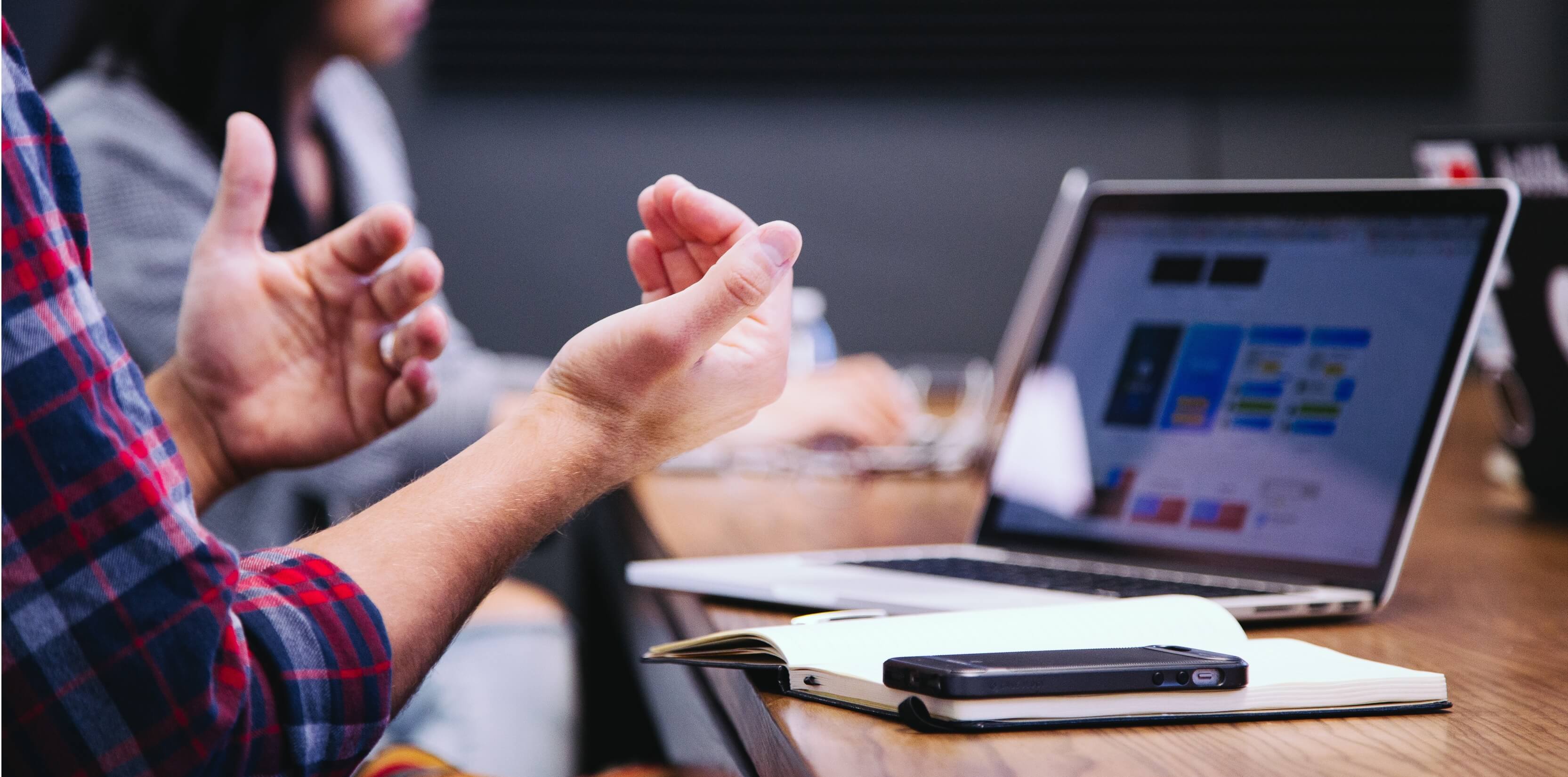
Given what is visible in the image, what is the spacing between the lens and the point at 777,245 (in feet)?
2.26

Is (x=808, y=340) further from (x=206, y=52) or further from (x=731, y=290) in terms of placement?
(x=731, y=290)

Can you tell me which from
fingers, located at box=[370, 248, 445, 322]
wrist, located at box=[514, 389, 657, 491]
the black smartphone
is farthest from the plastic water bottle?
the black smartphone

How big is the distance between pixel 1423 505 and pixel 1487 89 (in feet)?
8.06

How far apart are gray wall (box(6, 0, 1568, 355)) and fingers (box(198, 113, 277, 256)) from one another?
2.10 m

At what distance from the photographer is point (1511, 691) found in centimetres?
63

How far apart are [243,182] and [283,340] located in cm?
12

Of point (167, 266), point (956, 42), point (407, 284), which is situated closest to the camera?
point (407, 284)

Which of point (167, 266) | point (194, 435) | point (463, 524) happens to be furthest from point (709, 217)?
point (167, 266)

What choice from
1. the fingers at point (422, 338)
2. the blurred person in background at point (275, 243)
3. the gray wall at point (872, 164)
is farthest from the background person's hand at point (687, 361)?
A: the gray wall at point (872, 164)

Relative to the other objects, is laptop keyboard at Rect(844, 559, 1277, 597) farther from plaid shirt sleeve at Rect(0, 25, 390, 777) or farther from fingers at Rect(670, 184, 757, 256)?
plaid shirt sleeve at Rect(0, 25, 390, 777)

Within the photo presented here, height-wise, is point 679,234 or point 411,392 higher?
point 679,234

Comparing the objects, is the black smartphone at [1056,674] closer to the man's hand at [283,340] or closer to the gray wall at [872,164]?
the man's hand at [283,340]

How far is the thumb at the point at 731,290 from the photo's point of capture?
662mm

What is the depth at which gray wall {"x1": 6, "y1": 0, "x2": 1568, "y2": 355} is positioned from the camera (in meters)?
3.11
